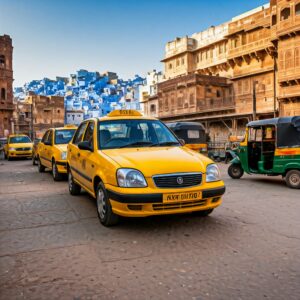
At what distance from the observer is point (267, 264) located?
365 cm

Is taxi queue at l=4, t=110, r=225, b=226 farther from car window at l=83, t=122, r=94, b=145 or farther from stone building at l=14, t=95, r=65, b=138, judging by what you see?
stone building at l=14, t=95, r=65, b=138

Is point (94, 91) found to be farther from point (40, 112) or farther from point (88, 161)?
point (88, 161)

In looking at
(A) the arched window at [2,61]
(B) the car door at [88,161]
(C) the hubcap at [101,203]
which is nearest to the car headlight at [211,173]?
(C) the hubcap at [101,203]

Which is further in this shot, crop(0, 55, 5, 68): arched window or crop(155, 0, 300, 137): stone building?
crop(0, 55, 5, 68): arched window

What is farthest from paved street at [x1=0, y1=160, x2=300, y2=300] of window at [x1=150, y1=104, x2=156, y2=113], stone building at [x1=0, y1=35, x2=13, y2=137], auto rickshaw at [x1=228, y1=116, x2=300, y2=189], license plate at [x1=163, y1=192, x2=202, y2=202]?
stone building at [x1=0, y1=35, x2=13, y2=137]

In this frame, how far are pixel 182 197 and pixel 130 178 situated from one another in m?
0.79

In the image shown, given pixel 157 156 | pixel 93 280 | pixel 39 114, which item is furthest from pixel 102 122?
pixel 39 114

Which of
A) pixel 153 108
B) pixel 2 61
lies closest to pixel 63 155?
pixel 153 108

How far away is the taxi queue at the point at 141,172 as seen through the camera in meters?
4.59

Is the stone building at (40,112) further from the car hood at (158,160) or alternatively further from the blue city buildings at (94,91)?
the car hood at (158,160)

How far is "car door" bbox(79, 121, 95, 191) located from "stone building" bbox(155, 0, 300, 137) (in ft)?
75.4

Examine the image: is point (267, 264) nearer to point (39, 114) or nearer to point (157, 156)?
point (157, 156)

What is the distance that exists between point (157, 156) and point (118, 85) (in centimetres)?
13793

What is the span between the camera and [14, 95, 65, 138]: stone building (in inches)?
2972
